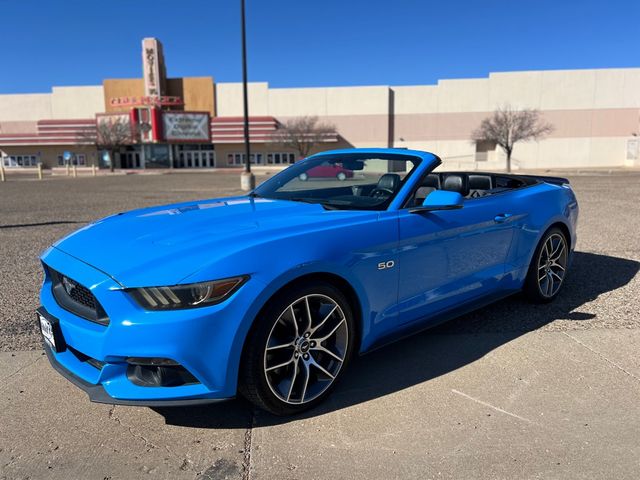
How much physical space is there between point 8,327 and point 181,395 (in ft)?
9.19

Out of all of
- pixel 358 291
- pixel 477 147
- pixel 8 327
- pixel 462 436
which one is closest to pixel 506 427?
pixel 462 436

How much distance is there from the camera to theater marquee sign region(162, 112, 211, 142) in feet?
183

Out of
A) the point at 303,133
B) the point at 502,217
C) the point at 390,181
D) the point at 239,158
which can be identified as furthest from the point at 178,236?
the point at 239,158

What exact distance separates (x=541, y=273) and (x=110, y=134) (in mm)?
58272

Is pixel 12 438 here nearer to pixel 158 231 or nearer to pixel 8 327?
pixel 158 231

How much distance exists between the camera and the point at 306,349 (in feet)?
9.12

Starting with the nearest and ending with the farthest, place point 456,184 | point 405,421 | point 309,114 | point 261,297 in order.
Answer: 1. point 261,297
2. point 405,421
3. point 456,184
4. point 309,114

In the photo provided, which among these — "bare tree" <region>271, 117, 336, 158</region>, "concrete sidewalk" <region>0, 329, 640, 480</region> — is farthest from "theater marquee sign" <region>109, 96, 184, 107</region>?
"concrete sidewalk" <region>0, 329, 640, 480</region>

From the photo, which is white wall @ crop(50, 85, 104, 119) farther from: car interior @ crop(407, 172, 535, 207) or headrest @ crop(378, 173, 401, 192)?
headrest @ crop(378, 173, 401, 192)

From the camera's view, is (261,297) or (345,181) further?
(345,181)

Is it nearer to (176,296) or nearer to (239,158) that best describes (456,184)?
(176,296)

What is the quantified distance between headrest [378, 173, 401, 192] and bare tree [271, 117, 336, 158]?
5106 cm

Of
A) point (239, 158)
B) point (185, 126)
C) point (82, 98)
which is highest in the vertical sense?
point (82, 98)

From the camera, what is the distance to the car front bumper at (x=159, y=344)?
2289mm
